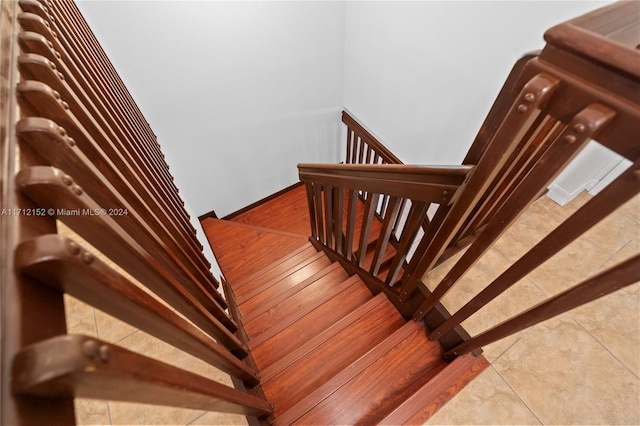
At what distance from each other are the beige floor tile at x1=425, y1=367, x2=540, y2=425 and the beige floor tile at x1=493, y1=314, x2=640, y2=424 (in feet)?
0.15

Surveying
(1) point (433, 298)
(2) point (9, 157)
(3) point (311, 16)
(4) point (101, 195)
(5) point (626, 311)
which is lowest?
(5) point (626, 311)

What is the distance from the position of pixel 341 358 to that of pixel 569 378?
1003 mm

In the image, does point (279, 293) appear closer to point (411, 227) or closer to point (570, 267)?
point (411, 227)

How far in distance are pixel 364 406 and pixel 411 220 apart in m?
0.76

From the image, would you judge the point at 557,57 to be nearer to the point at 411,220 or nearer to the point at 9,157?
the point at 411,220

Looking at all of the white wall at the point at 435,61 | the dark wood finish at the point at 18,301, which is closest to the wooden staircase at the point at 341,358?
the dark wood finish at the point at 18,301

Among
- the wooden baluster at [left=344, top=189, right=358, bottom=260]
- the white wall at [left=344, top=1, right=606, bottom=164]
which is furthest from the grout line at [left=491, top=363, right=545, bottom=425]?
the white wall at [left=344, top=1, right=606, bottom=164]

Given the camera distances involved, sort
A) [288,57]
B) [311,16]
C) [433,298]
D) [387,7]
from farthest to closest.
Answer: [288,57], [311,16], [387,7], [433,298]

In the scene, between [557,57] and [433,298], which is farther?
[433,298]

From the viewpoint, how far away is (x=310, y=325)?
1512 millimetres

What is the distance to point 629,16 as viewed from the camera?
1.72ft

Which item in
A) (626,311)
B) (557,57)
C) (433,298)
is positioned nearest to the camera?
(557,57)

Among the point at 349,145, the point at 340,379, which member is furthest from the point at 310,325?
the point at 349,145

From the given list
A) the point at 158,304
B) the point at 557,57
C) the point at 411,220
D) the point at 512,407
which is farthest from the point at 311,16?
the point at 512,407
